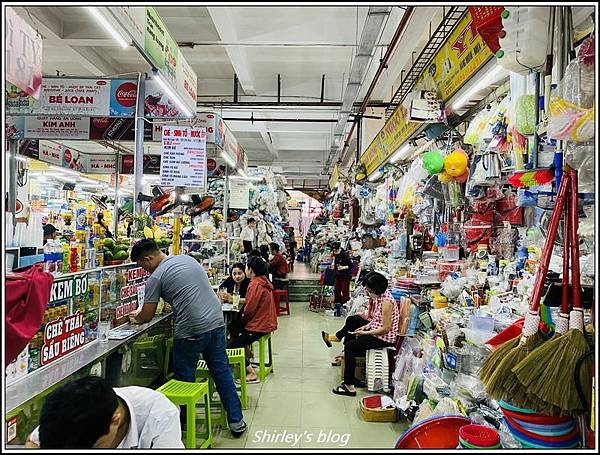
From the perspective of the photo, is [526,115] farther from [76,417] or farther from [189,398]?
[189,398]

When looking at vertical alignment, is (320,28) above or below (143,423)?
above

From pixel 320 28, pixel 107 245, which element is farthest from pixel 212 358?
pixel 320 28

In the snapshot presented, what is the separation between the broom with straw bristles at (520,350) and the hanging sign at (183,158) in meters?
5.01

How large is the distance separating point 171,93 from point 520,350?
4.68 m

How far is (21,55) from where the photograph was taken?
9.36 feet

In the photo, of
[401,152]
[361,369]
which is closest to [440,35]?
[401,152]

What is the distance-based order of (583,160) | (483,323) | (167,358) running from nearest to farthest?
(583,160) → (483,323) → (167,358)

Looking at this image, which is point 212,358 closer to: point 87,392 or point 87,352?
point 87,352

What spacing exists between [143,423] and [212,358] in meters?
2.43

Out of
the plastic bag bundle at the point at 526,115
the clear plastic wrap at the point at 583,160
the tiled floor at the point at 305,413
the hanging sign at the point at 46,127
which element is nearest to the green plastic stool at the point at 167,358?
the tiled floor at the point at 305,413

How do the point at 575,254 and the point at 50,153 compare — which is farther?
the point at 50,153

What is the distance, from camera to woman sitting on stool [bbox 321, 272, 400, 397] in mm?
5703

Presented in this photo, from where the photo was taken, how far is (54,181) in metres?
14.2

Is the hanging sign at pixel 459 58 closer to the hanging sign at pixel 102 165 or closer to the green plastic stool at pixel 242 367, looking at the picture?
the green plastic stool at pixel 242 367
